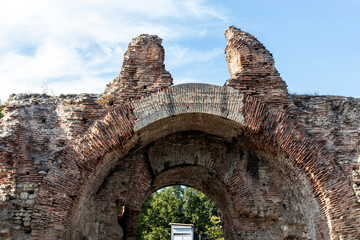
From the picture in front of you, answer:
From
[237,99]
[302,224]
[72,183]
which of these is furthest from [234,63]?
[72,183]

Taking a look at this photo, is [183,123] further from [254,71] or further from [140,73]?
[254,71]

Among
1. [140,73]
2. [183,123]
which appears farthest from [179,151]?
[140,73]

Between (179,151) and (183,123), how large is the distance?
767 mm

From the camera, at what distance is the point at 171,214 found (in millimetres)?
26062

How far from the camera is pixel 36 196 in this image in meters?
5.32

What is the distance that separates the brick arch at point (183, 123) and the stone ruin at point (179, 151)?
2 centimetres

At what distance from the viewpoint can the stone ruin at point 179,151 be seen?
5445 mm

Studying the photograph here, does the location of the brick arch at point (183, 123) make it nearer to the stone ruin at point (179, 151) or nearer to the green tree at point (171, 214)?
the stone ruin at point (179, 151)

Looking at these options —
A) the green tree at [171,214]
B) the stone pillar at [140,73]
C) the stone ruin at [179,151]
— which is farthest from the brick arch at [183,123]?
the green tree at [171,214]

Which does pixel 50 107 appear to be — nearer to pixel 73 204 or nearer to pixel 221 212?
pixel 73 204

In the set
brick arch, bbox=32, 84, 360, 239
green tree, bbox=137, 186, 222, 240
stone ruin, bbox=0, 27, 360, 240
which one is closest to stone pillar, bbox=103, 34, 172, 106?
stone ruin, bbox=0, 27, 360, 240

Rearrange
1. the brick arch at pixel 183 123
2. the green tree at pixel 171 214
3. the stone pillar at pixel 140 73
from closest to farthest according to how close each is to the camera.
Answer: the brick arch at pixel 183 123 < the stone pillar at pixel 140 73 < the green tree at pixel 171 214

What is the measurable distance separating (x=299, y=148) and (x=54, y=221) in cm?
408

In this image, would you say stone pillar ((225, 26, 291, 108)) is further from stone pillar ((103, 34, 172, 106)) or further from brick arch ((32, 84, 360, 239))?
stone pillar ((103, 34, 172, 106))
